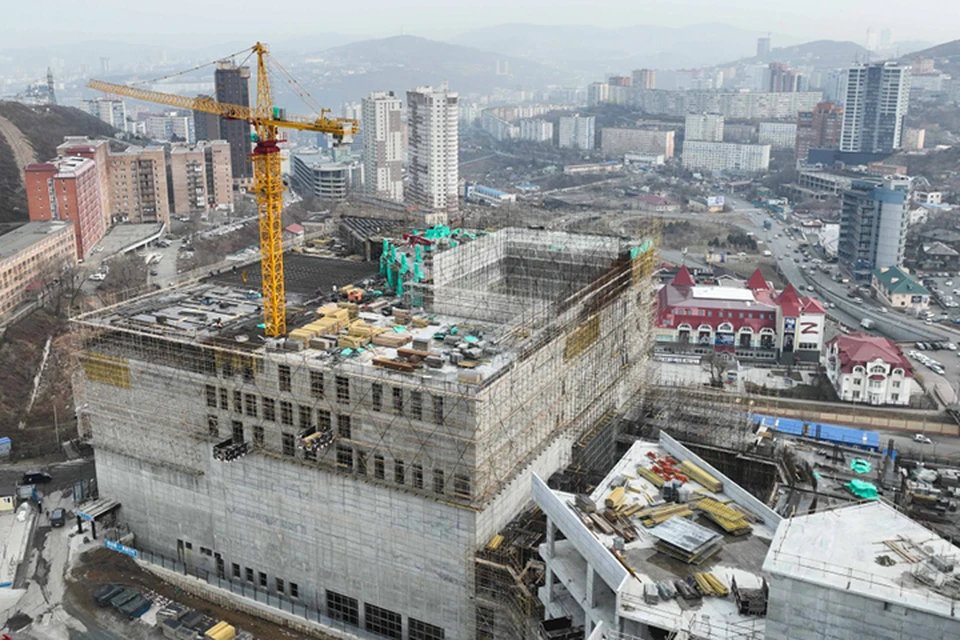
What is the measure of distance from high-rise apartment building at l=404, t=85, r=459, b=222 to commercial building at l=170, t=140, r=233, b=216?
65.9 feet

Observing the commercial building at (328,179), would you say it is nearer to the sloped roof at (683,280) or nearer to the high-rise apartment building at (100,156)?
the high-rise apartment building at (100,156)

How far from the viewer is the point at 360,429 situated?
2305 centimetres

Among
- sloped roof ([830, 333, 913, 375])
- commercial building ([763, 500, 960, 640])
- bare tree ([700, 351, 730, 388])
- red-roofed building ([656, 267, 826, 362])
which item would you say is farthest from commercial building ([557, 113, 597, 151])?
commercial building ([763, 500, 960, 640])

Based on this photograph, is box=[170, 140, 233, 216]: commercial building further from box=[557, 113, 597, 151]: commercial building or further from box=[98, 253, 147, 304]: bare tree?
box=[557, 113, 597, 151]: commercial building

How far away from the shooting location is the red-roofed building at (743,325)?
157 ft

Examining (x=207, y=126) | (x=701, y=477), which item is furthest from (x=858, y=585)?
(x=207, y=126)

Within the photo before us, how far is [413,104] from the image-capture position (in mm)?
92000

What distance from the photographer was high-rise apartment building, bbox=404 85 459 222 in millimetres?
90438

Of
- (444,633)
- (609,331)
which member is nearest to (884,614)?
(444,633)

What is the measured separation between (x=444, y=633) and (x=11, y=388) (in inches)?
1107

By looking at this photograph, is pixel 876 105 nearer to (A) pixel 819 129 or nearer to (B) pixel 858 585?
(A) pixel 819 129

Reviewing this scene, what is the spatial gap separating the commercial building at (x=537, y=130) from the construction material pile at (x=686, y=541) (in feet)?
457

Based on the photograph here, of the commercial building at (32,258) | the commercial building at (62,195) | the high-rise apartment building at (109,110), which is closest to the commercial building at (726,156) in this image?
the high-rise apartment building at (109,110)

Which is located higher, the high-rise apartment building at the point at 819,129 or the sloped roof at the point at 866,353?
the high-rise apartment building at the point at 819,129
